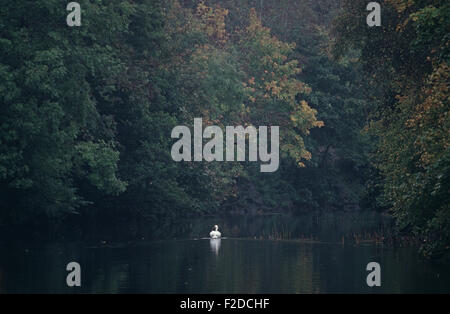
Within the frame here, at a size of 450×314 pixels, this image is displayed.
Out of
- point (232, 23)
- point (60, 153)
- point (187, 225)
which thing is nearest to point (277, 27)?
point (232, 23)

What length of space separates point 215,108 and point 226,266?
28.7 meters

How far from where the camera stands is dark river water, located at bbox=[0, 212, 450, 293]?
23953mm

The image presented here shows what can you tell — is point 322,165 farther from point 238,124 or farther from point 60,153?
point 60,153

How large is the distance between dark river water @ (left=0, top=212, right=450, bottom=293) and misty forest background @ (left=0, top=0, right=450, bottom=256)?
264 centimetres

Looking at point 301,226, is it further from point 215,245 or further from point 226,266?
point 226,266

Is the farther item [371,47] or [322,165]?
[322,165]

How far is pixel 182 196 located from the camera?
168 ft

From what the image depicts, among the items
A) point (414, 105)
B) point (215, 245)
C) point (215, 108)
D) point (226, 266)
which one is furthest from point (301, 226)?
point (226, 266)

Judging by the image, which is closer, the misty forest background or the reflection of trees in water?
the misty forest background

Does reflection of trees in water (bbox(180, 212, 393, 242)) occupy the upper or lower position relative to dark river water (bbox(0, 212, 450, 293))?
upper

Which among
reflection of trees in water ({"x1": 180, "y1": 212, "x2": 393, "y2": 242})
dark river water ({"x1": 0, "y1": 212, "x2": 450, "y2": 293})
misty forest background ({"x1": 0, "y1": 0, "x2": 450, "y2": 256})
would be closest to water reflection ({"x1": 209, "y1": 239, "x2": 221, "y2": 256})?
dark river water ({"x1": 0, "y1": 212, "x2": 450, "y2": 293})

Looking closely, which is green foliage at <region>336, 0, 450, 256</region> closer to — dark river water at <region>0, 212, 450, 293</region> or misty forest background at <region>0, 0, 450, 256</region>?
misty forest background at <region>0, 0, 450, 256</region>
